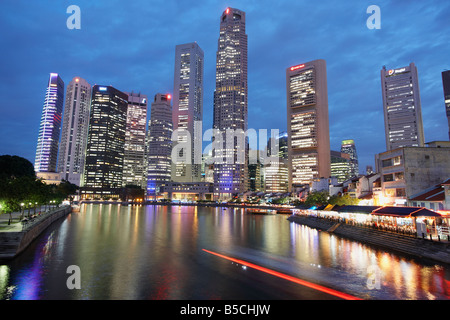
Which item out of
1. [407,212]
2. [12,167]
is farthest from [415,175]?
[12,167]

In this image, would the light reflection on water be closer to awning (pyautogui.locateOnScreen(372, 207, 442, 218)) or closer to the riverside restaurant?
the riverside restaurant

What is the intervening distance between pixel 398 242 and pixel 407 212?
4280 mm

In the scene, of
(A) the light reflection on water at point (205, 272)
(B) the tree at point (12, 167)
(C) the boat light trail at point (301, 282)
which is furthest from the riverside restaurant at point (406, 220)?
(B) the tree at point (12, 167)

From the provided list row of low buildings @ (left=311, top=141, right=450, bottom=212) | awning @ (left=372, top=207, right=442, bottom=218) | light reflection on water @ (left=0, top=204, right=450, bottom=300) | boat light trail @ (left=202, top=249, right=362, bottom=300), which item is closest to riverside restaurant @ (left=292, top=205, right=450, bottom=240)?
awning @ (left=372, top=207, right=442, bottom=218)

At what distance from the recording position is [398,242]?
36.5 metres

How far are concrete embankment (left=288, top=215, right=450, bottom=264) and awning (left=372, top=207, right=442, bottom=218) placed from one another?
2.87m

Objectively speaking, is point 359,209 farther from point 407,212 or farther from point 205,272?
point 205,272

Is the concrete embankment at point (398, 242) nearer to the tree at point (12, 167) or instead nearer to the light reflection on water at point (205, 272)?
the light reflection on water at point (205, 272)

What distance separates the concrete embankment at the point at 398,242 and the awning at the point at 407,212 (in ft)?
9.43

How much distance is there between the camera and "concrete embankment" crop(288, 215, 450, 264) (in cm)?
2926

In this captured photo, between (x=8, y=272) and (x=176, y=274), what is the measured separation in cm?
1537

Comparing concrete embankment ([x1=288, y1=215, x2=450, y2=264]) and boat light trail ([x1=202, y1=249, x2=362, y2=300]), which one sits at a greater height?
concrete embankment ([x1=288, y1=215, x2=450, y2=264])
